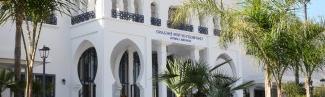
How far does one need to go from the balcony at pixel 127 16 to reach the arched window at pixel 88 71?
120 inches

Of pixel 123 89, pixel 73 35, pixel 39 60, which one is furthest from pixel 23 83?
pixel 123 89

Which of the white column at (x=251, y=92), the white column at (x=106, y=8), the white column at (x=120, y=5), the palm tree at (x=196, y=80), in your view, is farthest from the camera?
the white column at (x=251, y=92)

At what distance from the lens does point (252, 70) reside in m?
41.4

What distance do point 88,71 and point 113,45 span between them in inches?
146

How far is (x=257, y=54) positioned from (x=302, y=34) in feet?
5.72

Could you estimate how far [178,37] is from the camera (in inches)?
1262

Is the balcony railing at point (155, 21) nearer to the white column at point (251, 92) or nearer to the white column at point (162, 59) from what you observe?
the white column at point (162, 59)

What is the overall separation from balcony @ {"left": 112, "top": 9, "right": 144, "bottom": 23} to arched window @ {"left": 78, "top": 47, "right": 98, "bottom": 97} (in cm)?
305

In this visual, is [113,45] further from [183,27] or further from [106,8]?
[183,27]

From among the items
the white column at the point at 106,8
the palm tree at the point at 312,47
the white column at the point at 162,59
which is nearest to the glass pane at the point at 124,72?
the white column at the point at 162,59

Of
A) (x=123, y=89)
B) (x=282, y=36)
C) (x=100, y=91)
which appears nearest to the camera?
(x=282, y=36)

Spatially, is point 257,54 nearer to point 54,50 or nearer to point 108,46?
point 108,46

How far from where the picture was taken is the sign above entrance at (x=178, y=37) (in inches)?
1227

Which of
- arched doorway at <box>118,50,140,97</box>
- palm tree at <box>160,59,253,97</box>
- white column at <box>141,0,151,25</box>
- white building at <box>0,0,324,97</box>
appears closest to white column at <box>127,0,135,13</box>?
white building at <box>0,0,324,97</box>
